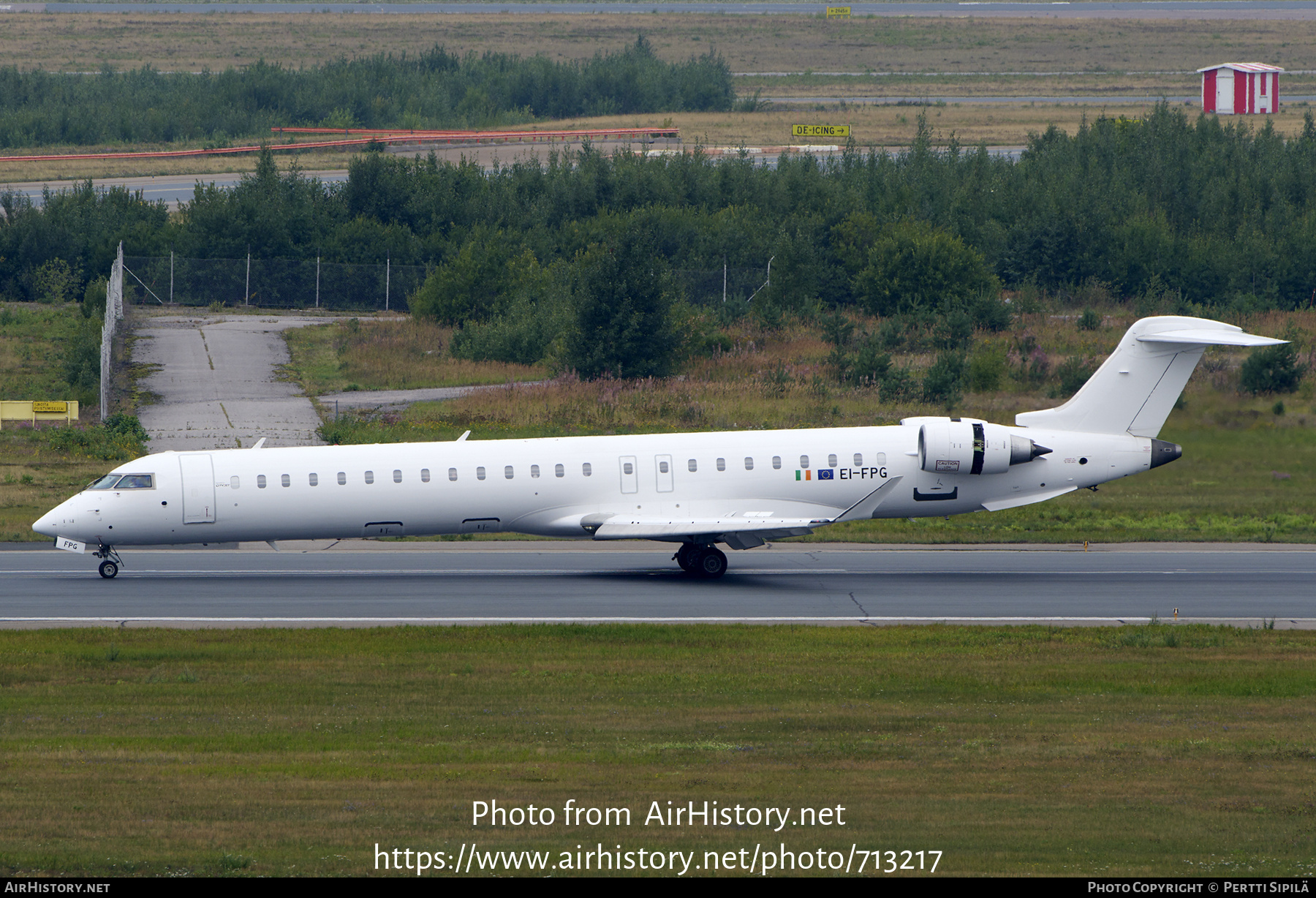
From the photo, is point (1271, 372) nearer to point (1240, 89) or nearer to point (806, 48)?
point (1240, 89)

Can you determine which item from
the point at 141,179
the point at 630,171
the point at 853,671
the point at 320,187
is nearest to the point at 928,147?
the point at 630,171

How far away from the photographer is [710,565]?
29.4 m

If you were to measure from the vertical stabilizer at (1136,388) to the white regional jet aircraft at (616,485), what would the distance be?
0.32 metres

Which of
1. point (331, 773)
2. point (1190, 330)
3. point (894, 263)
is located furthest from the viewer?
point (894, 263)

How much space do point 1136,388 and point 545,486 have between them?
41.1ft

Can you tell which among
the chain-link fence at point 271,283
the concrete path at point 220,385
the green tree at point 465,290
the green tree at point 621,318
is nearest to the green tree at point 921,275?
the green tree at point 621,318

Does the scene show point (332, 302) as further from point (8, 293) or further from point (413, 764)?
point (413, 764)

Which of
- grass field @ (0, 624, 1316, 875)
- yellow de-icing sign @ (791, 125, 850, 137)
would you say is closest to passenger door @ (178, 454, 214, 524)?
grass field @ (0, 624, 1316, 875)

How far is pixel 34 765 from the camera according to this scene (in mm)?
15281

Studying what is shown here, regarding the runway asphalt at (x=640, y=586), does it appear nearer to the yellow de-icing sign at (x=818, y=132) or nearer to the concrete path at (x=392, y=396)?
the concrete path at (x=392, y=396)

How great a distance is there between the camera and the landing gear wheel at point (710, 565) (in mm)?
29328

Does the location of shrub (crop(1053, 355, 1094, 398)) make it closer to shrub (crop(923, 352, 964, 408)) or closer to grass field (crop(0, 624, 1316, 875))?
shrub (crop(923, 352, 964, 408))

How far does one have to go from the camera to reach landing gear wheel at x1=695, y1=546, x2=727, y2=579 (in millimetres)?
29328

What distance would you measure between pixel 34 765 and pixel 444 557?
1712 centimetres
